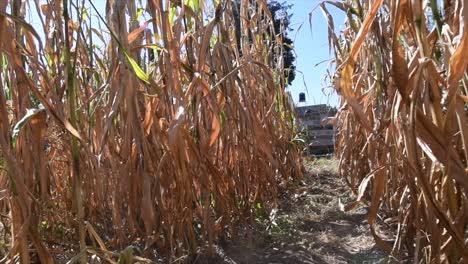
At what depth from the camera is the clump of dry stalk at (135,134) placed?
89 centimetres

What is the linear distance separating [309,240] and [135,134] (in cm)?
68

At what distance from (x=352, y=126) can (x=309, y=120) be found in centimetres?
374

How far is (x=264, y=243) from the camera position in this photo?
59.6 inches

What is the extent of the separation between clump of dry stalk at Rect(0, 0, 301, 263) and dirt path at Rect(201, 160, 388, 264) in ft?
0.26

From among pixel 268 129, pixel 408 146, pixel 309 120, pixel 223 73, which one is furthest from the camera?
pixel 309 120

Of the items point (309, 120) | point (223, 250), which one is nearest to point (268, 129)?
point (223, 250)

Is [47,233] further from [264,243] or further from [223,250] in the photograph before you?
[264,243]

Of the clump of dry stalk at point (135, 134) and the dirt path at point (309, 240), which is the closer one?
the clump of dry stalk at point (135, 134)

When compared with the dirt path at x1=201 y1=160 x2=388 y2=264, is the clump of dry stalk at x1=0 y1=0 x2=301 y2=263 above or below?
above

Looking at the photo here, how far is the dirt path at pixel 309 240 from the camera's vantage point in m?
1.38

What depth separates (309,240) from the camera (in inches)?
60.2

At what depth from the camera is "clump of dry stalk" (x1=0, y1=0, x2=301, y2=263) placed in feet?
2.93

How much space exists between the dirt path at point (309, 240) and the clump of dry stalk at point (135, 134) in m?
0.08

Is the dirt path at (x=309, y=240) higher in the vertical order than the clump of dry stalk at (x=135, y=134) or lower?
lower
